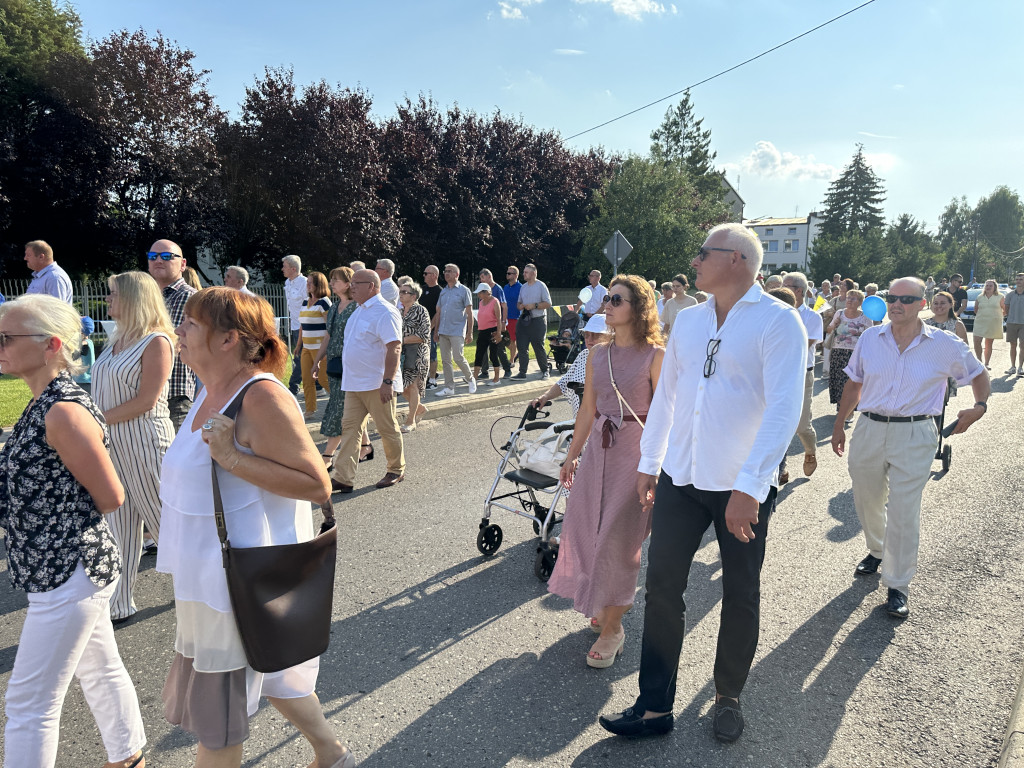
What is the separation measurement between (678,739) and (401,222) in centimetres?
2295

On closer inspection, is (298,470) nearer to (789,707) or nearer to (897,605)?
(789,707)

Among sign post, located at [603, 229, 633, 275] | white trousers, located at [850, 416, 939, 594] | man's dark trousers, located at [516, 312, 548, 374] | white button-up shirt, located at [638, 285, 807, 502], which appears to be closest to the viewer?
white button-up shirt, located at [638, 285, 807, 502]

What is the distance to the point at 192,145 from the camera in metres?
22.0

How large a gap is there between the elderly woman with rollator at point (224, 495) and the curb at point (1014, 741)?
9.35 ft

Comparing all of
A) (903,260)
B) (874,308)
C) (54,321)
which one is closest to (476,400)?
(874,308)

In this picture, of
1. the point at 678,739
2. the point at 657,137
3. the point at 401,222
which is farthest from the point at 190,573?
the point at 657,137

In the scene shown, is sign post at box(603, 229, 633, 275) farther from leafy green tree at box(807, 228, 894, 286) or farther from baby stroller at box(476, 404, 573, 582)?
leafy green tree at box(807, 228, 894, 286)

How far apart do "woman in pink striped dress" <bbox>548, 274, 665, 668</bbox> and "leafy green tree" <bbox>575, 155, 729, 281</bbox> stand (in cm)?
2956

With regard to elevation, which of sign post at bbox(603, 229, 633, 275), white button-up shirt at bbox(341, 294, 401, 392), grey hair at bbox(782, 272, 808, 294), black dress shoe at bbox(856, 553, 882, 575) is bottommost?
black dress shoe at bbox(856, 553, 882, 575)

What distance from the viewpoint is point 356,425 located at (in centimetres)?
633

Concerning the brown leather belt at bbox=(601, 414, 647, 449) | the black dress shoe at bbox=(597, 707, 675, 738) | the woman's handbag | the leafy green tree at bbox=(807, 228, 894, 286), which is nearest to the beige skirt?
the woman's handbag

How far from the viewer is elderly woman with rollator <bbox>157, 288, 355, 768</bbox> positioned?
2.10 metres

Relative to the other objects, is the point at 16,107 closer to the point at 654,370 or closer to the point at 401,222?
the point at 401,222

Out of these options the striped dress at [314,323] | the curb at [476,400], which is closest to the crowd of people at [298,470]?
the striped dress at [314,323]
